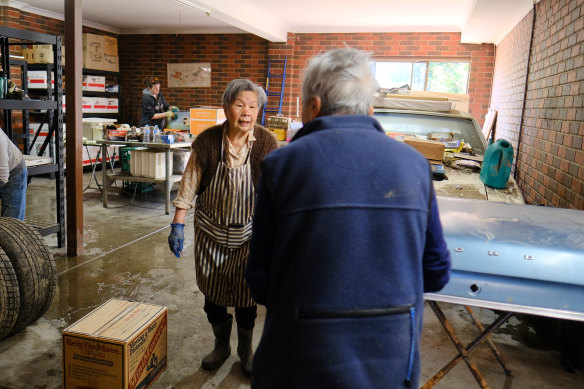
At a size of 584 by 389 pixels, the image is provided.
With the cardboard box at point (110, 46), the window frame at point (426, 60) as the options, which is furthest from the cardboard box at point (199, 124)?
the window frame at point (426, 60)

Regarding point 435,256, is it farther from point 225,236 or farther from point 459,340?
point 225,236

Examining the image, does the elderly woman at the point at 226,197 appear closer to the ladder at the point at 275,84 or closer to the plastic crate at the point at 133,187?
the plastic crate at the point at 133,187

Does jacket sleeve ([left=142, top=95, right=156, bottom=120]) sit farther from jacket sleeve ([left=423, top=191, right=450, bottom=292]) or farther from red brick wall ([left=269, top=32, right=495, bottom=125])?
jacket sleeve ([left=423, top=191, right=450, bottom=292])

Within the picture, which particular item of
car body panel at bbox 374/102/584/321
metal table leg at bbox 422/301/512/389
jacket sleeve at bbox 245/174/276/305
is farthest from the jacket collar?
metal table leg at bbox 422/301/512/389

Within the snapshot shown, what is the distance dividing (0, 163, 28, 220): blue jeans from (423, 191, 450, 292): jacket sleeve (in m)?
3.50

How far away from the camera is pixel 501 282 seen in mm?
1737

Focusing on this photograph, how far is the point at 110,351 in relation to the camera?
2055 mm

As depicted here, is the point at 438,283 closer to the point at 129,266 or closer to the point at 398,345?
the point at 398,345

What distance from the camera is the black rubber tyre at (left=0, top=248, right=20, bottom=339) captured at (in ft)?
8.43

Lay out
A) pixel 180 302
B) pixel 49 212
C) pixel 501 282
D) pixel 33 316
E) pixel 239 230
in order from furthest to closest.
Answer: pixel 49 212 < pixel 180 302 < pixel 33 316 < pixel 239 230 < pixel 501 282

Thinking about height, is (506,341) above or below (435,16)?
below

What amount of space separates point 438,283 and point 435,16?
767 centimetres

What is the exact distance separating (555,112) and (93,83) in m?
8.61

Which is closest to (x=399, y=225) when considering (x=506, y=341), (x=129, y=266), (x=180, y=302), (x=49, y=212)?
(x=506, y=341)
